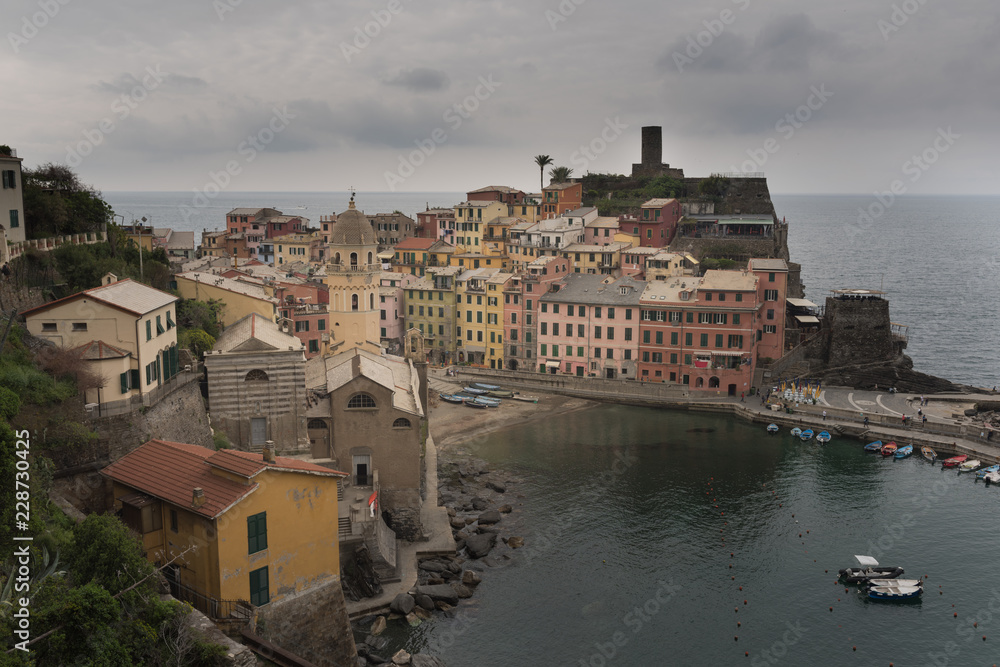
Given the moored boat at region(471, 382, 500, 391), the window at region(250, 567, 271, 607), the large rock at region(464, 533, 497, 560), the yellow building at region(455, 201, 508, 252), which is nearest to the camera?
the window at region(250, 567, 271, 607)

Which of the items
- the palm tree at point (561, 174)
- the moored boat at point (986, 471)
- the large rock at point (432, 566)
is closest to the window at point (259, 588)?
the large rock at point (432, 566)

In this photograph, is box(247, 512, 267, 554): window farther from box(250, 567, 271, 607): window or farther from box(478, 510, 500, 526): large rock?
box(478, 510, 500, 526): large rock

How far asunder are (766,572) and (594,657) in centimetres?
1220

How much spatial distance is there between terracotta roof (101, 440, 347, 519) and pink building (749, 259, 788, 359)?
56218 mm

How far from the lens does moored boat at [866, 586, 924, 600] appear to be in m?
38.6

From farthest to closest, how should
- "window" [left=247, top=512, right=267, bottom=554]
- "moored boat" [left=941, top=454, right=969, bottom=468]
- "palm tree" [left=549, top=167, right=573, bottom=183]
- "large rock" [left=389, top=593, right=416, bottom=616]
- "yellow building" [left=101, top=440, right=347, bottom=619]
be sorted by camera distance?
"palm tree" [left=549, top=167, right=573, bottom=183], "moored boat" [left=941, top=454, right=969, bottom=468], "large rock" [left=389, top=593, right=416, bottom=616], "window" [left=247, top=512, right=267, bottom=554], "yellow building" [left=101, top=440, right=347, bottom=619]

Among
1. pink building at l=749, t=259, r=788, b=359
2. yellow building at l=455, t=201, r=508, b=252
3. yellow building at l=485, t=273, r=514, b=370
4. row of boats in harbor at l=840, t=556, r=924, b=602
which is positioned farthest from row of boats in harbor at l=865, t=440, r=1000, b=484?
yellow building at l=455, t=201, r=508, b=252

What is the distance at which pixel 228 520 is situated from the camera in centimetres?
2580

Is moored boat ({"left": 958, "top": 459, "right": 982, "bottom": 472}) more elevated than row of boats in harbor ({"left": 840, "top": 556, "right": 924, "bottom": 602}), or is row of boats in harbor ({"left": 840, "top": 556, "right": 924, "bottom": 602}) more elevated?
moored boat ({"left": 958, "top": 459, "right": 982, "bottom": 472})

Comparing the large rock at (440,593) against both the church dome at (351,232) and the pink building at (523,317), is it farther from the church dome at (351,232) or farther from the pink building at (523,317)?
the pink building at (523,317)

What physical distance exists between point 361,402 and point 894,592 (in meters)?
26.8

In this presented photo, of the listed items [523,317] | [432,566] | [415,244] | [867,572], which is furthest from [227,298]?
[415,244]

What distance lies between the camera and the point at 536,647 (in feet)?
112

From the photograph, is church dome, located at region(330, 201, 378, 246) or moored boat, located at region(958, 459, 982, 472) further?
moored boat, located at region(958, 459, 982, 472)
